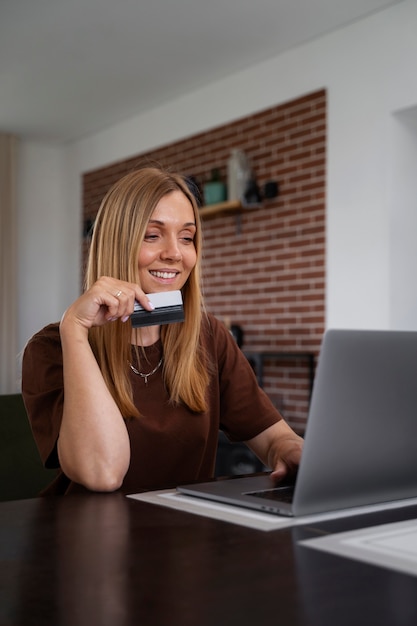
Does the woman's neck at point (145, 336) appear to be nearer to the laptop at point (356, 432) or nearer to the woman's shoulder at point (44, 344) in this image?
the woman's shoulder at point (44, 344)

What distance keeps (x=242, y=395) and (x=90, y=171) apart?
17.9 ft

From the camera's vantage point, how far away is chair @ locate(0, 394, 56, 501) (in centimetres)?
173

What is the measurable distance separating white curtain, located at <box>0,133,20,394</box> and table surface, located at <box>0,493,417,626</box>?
19.2ft

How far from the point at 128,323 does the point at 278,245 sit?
11.2 feet

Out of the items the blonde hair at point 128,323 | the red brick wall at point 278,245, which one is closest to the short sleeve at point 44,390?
the blonde hair at point 128,323

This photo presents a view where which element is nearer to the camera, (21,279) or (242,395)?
(242,395)

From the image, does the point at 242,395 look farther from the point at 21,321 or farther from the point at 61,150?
the point at 61,150

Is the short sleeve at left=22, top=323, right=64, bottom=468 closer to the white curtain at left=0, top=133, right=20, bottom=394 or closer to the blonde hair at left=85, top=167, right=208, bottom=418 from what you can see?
the blonde hair at left=85, top=167, right=208, bottom=418

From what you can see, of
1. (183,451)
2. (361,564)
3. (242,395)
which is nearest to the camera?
(361,564)

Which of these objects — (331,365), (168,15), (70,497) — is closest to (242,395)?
(70,497)

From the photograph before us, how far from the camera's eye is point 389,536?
0.98 meters

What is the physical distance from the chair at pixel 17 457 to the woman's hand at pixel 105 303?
374 mm

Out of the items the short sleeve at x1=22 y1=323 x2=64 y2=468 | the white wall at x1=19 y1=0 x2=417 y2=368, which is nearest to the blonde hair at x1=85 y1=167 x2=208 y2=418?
the short sleeve at x1=22 y1=323 x2=64 y2=468

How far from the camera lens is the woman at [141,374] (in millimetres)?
1452
